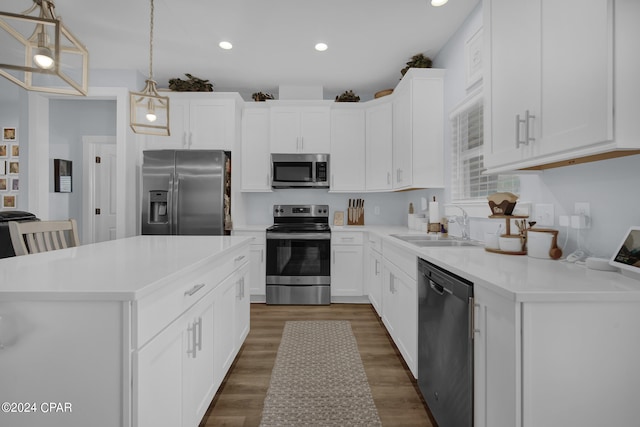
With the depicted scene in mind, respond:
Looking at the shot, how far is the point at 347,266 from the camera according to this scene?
3.80 m

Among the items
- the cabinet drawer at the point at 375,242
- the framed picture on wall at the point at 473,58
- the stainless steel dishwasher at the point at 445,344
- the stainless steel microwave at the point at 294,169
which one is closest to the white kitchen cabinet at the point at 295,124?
the stainless steel microwave at the point at 294,169

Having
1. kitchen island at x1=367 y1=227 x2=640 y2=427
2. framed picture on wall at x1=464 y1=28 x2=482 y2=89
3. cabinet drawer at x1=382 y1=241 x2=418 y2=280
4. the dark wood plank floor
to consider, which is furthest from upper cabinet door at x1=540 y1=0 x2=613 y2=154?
the dark wood plank floor

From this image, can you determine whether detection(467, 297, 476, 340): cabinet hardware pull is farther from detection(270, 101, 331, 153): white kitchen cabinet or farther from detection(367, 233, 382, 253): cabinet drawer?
detection(270, 101, 331, 153): white kitchen cabinet

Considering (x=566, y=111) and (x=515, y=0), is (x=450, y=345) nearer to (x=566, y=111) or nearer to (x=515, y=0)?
(x=566, y=111)

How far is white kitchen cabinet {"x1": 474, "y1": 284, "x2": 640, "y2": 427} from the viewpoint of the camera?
994 mm

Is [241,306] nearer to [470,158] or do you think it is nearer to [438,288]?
[438,288]

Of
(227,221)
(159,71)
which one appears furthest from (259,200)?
(159,71)

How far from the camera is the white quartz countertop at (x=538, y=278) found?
38.9 inches

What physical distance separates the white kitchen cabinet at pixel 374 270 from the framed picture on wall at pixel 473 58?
160cm

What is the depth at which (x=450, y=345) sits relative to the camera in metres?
1.44

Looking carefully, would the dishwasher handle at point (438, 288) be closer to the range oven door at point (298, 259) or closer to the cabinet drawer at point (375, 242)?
the cabinet drawer at point (375, 242)

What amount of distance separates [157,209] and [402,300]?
2.95 meters

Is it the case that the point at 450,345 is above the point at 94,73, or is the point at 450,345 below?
below

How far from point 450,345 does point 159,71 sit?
419 cm
